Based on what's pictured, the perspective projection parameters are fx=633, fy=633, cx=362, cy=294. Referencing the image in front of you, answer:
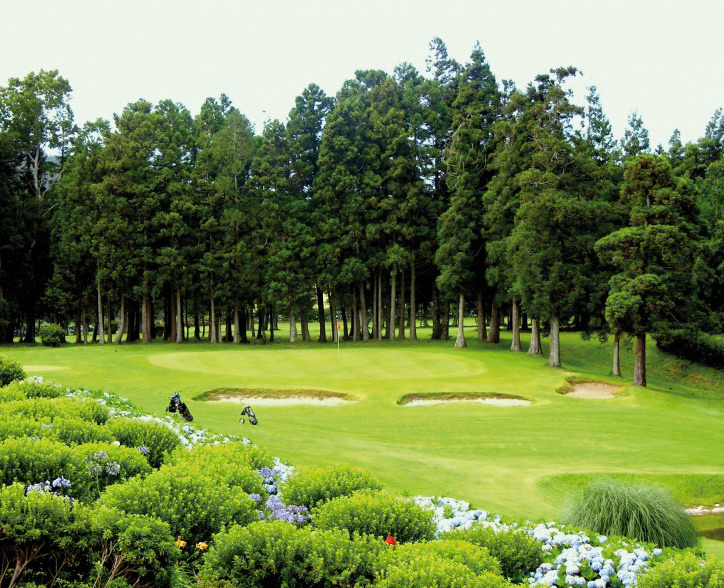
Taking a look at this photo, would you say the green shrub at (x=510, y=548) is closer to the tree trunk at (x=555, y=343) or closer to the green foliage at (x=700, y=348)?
the tree trunk at (x=555, y=343)

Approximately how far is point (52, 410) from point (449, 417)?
1504 centimetres

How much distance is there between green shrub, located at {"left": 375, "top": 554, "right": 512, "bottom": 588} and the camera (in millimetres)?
5164

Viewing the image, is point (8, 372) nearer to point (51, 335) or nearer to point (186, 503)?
point (186, 503)

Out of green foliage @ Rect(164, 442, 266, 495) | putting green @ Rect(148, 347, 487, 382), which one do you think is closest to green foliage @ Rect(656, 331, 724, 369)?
putting green @ Rect(148, 347, 487, 382)

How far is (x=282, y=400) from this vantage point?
86.9 feet

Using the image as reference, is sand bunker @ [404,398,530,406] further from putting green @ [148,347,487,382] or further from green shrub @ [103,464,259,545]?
green shrub @ [103,464,259,545]

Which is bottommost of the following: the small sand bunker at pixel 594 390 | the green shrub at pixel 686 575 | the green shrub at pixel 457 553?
the small sand bunker at pixel 594 390

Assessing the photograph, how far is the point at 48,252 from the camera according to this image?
53.1m

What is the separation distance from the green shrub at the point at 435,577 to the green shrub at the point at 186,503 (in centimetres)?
203

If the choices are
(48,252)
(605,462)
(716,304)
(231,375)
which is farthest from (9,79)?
(716,304)

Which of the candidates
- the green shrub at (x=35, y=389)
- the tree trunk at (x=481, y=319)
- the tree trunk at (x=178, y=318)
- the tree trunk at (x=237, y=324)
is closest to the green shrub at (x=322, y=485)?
the green shrub at (x=35, y=389)

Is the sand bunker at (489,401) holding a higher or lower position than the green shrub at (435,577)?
lower

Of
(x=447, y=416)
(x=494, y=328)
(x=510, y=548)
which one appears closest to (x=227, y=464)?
(x=510, y=548)

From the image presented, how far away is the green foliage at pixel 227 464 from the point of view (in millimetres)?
7953
